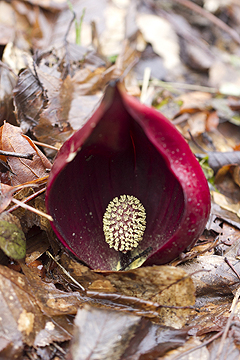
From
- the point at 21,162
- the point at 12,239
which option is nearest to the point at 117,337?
the point at 12,239

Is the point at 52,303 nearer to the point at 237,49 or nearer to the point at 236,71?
the point at 236,71

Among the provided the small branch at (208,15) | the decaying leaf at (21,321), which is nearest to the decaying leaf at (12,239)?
the decaying leaf at (21,321)

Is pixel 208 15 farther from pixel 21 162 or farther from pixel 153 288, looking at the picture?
pixel 153 288

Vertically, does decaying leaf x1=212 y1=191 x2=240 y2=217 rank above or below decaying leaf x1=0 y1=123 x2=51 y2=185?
below

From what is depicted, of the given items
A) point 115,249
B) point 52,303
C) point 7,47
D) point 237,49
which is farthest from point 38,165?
point 237,49

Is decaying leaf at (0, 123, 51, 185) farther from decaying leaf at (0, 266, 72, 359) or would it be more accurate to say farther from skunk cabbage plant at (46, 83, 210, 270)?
decaying leaf at (0, 266, 72, 359)

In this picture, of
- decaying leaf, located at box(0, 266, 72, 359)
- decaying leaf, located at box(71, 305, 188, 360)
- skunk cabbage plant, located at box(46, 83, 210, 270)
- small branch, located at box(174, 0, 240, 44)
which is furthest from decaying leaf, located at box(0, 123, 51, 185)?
small branch, located at box(174, 0, 240, 44)
